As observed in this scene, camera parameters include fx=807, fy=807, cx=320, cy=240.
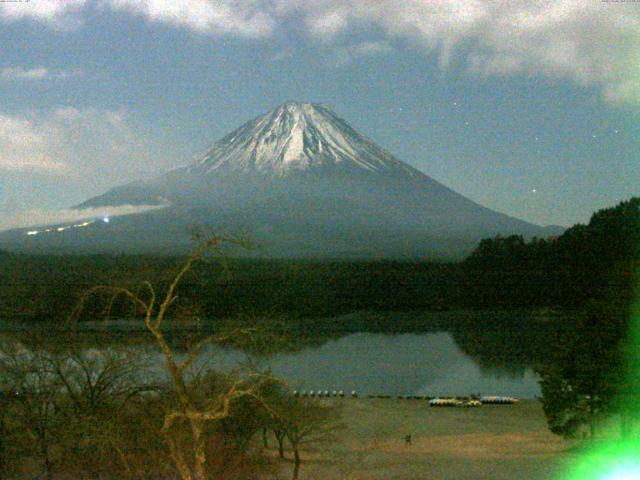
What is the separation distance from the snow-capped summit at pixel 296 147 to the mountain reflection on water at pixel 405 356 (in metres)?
45.5

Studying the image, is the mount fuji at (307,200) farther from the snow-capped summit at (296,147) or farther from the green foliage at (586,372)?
the green foliage at (586,372)

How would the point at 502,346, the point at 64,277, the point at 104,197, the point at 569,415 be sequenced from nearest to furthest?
1. the point at 569,415
2. the point at 64,277
3. the point at 502,346
4. the point at 104,197

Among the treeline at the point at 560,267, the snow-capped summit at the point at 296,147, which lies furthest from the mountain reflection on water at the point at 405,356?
the snow-capped summit at the point at 296,147

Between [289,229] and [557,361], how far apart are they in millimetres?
73115

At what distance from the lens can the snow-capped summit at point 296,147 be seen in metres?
106

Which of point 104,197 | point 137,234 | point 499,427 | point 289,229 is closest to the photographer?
point 499,427

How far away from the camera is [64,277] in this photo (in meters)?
41.8

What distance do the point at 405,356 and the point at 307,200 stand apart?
56607mm

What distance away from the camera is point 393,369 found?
40781mm

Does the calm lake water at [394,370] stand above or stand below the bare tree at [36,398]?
below

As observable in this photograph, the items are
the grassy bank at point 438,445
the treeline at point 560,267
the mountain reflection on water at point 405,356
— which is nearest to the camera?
the grassy bank at point 438,445

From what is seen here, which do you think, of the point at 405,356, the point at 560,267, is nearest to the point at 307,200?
the point at 560,267

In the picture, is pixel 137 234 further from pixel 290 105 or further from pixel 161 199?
pixel 290 105

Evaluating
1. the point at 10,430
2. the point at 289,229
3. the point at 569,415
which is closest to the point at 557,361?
the point at 569,415
